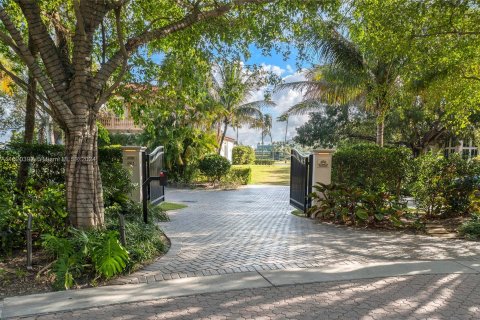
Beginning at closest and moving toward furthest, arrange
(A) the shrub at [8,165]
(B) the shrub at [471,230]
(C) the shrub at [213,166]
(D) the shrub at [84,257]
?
1. (D) the shrub at [84,257]
2. (A) the shrub at [8,165]
3. (B) the shrub at [471,230]
4. (C) the shrub at [213,166]

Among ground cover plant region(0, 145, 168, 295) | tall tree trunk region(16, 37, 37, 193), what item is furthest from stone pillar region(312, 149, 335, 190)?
tall tree trunk region(16, 37, 37, 193)

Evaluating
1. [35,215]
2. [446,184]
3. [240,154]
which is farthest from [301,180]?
[240,154]

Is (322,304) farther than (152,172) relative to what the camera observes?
No

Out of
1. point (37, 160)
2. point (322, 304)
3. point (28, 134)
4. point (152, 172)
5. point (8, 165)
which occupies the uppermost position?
point (28, 134)

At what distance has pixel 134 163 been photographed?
9266mm

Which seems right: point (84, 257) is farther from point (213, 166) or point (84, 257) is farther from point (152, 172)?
point (213, 166)

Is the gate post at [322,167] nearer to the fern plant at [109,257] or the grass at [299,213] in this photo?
the grass at [299,213]

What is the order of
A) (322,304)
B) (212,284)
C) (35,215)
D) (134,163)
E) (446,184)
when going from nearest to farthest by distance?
(322,304) < (212,284) < (35,215) < (446,184) < (134,163)

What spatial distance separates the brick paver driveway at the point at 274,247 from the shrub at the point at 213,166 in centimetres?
1051

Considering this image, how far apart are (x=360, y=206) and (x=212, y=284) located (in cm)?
505

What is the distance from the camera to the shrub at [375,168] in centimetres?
923

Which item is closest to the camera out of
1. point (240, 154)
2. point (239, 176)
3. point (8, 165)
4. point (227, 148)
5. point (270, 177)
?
point (8, 165)

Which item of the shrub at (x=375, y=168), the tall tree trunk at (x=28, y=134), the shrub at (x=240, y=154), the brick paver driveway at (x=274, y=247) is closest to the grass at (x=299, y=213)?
the brick paver driveway at (x=274, y=247)

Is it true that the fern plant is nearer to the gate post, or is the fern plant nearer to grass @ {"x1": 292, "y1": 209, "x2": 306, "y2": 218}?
the gate post
